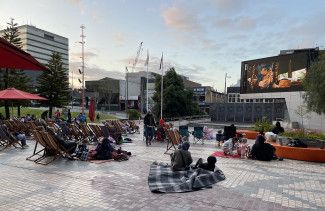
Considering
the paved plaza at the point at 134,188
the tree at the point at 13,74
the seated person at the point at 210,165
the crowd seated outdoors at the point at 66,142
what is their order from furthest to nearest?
the tree at the point at 13,74 < the crowd seated outdoors at the point at 66,142 < the seated person at the point at 210,165 < the paved plaza at the point at 134,188

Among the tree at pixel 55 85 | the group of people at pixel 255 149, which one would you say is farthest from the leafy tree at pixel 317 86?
the tree at pixel 55 85

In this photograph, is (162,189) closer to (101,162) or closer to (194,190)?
(194,190)

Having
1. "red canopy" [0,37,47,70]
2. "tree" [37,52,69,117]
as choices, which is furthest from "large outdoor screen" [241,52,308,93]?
"red canopy" [0,37,47,70]

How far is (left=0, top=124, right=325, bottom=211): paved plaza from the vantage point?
6289mm

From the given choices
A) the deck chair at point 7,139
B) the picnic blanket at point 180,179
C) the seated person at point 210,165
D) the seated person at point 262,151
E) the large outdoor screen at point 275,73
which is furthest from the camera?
the large outdoor screen at point 275,73

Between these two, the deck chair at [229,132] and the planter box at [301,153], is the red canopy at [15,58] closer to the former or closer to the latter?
the planter box at [301,153]

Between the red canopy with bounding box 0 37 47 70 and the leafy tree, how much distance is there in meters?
26.5

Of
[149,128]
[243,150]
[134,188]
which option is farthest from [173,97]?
[134,188]

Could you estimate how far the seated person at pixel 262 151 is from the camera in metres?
12.0

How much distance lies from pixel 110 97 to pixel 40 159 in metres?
79.4

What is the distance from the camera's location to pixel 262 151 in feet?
39.6

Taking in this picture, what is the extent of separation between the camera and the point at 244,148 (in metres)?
12.5

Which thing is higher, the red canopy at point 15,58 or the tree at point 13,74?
the tree at point 13,74

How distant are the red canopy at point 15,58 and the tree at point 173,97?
41289 mm
